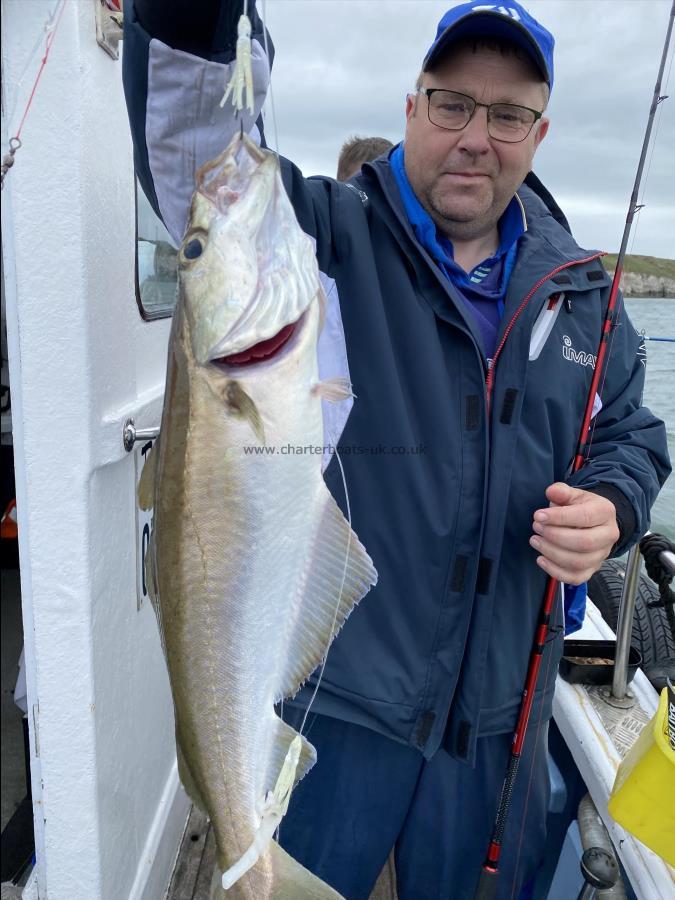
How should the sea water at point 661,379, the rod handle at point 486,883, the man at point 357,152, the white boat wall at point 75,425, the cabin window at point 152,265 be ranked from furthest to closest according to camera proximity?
1. the sea water at point 661,379
2. the man at point 357,152
3. the cabin window at point 152,265
4. the rod handle at point 486,883
5. the white boat wall at point 75,425

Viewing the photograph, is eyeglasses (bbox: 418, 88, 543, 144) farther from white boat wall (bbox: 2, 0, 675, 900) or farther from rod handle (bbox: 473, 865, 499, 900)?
rod handle (bbox: 473, 865, 499, 900)

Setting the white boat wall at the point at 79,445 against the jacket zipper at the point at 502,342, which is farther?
the jacket zipper at the point at 502,342

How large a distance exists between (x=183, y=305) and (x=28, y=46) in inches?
30.9

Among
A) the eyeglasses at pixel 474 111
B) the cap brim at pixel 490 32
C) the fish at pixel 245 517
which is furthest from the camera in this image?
the eyeglasses at pixel 474 111

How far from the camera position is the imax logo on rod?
6.88 feet

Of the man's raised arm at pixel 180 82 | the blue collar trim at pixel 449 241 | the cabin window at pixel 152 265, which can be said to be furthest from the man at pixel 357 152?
the man's raised arm at pixel 180 82

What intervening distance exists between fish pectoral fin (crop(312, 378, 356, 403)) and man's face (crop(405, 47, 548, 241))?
952 millimetres

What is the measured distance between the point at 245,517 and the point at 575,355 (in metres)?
1.25

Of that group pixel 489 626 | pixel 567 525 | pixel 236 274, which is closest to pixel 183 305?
pixel 236 274

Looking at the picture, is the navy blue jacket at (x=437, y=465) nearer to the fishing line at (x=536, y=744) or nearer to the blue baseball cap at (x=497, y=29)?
the fishing line at (x=536, y=744)

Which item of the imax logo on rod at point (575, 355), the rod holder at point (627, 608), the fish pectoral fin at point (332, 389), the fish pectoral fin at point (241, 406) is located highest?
the imax logo on rod at point (575, 355)

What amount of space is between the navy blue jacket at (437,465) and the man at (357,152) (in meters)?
2.31

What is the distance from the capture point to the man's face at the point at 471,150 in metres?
2.02

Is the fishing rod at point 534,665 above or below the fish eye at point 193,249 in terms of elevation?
below
